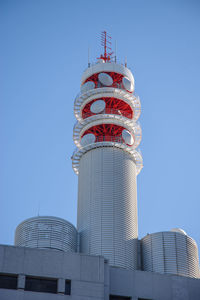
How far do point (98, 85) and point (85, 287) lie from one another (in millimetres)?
34025

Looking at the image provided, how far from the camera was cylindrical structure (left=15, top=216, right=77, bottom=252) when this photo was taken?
2598 inches

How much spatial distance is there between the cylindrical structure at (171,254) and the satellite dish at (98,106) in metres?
19.2

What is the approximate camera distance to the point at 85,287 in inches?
2281

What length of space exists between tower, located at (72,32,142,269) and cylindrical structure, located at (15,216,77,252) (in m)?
3.44

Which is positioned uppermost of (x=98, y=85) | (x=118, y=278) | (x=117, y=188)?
(x=98, y=85)

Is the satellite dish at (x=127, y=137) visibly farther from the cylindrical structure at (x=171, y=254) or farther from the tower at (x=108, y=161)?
the cylindrical structure at (x=171, y=254)

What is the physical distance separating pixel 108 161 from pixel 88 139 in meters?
4.60

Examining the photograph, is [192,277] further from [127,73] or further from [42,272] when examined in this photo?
[127,73]

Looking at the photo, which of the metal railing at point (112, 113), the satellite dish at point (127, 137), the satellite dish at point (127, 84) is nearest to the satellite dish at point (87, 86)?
the metal railing at point (112, 113)

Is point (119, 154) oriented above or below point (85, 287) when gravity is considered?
above

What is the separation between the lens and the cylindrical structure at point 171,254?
222 ft

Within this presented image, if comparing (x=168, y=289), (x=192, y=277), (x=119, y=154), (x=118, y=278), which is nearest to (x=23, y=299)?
(x=118, y=278)

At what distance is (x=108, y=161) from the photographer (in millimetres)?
75250

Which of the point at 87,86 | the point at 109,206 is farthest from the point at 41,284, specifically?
the point at 87,86
